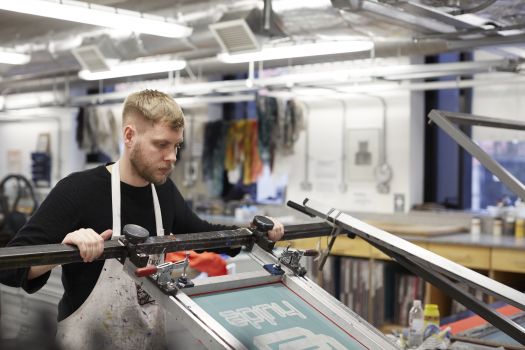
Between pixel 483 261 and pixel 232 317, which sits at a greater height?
pixel 232 317

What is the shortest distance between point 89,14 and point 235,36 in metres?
1.27

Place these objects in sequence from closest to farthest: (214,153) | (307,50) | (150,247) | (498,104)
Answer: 1. (150,247)
2. (307,50)
3. (498,104)
4. (214,153)

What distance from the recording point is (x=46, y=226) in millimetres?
2129

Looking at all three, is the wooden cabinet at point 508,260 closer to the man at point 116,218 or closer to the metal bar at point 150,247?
the man at point 116,218

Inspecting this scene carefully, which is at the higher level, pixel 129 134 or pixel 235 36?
pixel 235 36

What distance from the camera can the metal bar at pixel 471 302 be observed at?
1977 mm

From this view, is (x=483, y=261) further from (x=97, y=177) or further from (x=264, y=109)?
(x=97, y=177)

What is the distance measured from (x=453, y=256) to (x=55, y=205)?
14.3 feet

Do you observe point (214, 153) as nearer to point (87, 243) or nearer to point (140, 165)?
point (140, 165)

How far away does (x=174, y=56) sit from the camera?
6.64 meters

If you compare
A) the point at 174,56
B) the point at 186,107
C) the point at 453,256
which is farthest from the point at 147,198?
the point at 186,107

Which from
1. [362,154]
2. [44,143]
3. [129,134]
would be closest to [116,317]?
[129,134]

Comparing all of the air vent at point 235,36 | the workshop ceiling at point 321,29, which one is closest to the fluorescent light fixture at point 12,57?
the workshop ceiling at point 321,29

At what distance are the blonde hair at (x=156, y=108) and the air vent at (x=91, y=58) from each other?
165 inches
